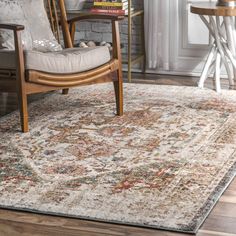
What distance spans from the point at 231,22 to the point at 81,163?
2101mm

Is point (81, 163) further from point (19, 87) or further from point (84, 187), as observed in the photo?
point (19, 87)

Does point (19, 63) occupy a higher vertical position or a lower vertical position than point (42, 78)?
higher

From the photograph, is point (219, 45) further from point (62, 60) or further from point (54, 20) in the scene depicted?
point (62, 60)

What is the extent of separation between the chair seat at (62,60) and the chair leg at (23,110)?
0.17 metres

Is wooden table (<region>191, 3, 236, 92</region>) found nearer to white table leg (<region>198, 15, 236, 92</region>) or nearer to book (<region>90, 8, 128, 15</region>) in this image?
white table leg (<region>198, 15, 236, 92</region>)

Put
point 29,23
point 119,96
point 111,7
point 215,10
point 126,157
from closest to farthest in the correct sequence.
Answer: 1. point 126,157
2. point 119,96
3. point 29,23
4. point 215,10
5. point 111,7

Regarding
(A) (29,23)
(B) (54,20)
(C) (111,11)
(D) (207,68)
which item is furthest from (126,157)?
(C) (111,11)

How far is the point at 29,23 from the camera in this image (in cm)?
457

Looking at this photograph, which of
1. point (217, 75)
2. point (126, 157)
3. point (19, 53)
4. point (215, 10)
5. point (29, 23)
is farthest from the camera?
point (217, 75)

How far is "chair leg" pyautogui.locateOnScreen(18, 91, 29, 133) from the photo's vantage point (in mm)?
3924

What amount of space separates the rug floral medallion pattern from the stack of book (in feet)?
2.60

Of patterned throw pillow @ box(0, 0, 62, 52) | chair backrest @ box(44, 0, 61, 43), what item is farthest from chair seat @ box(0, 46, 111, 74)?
chair backrest @ box(44, 0, 61, 43)

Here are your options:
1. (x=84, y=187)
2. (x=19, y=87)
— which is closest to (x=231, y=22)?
(x=19, y=87)

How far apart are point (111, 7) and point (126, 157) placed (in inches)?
85.0
